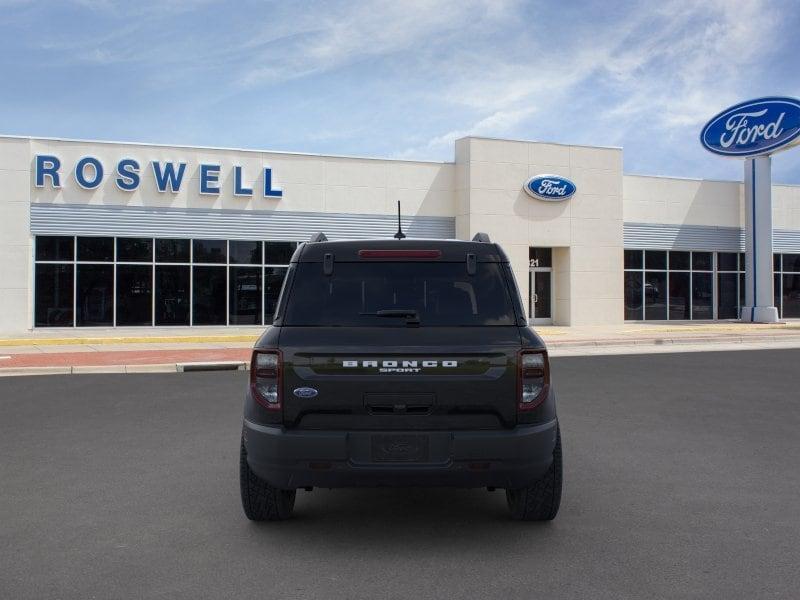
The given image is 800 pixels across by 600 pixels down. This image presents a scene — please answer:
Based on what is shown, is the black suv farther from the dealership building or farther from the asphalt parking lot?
the dealership building

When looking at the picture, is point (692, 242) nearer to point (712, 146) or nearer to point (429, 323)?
point (712, 146)

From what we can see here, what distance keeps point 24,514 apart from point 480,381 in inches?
136

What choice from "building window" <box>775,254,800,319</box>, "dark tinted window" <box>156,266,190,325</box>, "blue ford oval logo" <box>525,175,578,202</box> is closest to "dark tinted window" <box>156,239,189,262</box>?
"dark tinted window" <box>156,266,190,325</box>

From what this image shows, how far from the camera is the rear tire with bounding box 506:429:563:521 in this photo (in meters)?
5.00

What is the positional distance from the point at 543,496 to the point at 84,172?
22.9m

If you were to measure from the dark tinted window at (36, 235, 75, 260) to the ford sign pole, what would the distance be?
2464 centimetres

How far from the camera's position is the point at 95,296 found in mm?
24797

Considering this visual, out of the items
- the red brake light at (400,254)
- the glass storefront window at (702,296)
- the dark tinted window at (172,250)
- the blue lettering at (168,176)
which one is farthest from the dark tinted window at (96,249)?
the glass storefront window at (702,296)

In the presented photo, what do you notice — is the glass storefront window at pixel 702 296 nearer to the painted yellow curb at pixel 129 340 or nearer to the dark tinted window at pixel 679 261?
the dark tinted window at pixel 679 261

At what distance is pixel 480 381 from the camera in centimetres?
450

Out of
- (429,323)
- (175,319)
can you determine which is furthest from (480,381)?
(175,319)

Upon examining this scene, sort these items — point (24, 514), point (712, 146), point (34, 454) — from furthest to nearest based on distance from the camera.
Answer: point (712, 146)
point (34, 454)
point (24, 514)

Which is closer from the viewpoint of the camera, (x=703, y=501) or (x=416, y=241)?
(x=416, y=241)

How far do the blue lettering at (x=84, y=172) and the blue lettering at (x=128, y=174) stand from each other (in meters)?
0.57
